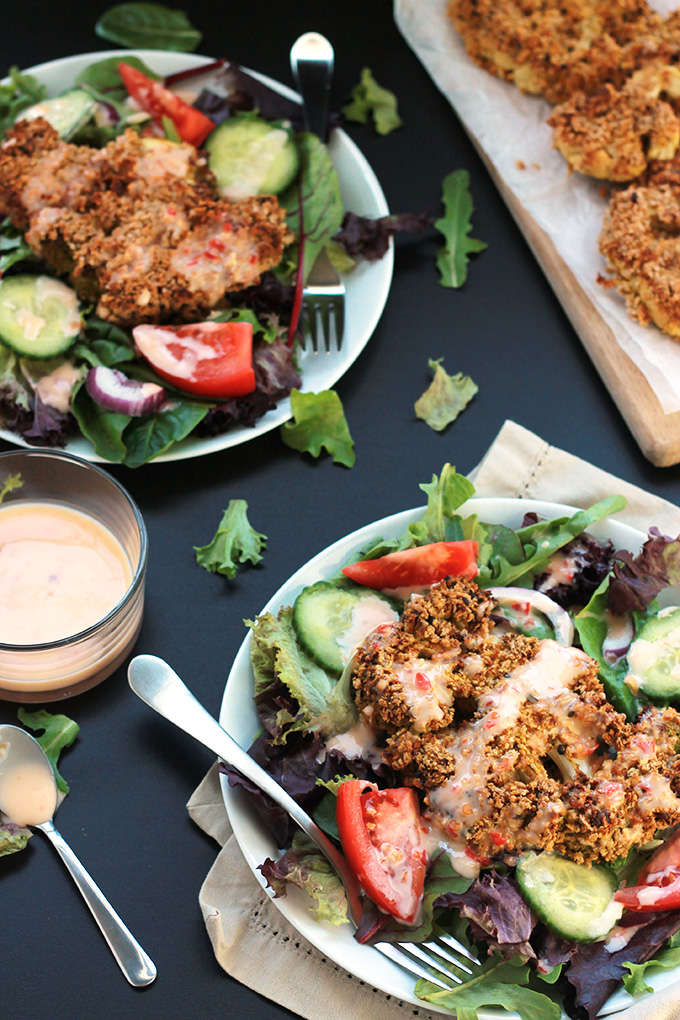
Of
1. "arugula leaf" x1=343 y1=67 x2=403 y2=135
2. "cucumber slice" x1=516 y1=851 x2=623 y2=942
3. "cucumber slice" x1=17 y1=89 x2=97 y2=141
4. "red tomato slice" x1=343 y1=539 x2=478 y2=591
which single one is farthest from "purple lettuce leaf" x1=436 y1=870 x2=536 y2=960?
"arugula leaf" x1=343 y1=67 x2=403 y2=135

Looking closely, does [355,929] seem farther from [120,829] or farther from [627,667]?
[627,667]

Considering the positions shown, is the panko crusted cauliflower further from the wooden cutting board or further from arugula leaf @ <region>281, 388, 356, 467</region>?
the wooden cutting board

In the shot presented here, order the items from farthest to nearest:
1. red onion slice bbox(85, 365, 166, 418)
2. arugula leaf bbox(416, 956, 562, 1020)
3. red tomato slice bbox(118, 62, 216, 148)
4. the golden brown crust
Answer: red tomato slice bbox(118, 62, 216, 148) < the golden brown crust < red onion slice bbox(85, 365, 166, 418) < arugula leaf bbox(416, 956, 562, 1020)

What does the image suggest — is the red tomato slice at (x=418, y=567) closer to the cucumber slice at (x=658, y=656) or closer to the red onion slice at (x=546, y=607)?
the red onion slice at (x=546, y=607)

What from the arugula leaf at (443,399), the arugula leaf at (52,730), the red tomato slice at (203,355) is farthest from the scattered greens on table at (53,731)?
the arugula leaf at (443,399)

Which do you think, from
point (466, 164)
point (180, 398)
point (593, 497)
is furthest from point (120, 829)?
point (466, 164)

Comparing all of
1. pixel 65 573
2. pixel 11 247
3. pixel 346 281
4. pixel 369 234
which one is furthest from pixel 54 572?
pixel 369 234
